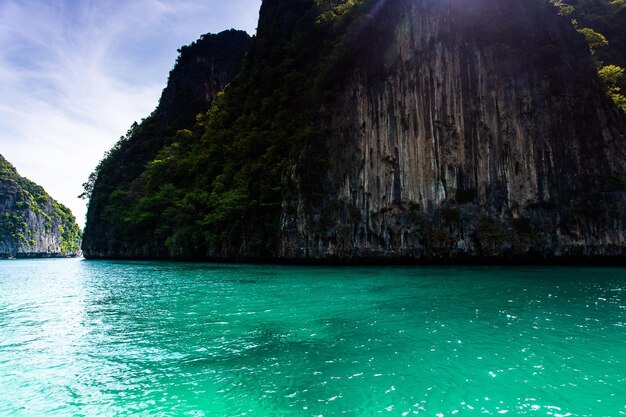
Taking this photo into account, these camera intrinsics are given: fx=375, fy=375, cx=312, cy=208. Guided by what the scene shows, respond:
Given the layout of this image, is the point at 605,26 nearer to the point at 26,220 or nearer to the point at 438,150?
the point at 438,150

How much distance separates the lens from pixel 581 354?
669 cm

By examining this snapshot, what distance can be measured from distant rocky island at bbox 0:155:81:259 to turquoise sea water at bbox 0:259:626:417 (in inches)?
4020

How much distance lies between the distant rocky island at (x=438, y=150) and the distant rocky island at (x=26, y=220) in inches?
3176

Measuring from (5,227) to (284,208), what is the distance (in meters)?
93.3

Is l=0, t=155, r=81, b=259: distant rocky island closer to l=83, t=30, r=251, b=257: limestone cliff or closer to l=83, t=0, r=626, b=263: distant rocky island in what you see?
l=83, t=30, r=251, b=257: limestone cliff

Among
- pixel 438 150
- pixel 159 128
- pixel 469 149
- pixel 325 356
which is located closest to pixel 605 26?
pixel 469 149

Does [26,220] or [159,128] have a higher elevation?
[159,128]

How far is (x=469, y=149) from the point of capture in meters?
27.4

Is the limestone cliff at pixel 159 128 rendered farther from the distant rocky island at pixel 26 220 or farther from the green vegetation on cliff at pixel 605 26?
the green vegetation on cliff at pixel 605 26

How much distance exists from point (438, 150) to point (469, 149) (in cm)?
216

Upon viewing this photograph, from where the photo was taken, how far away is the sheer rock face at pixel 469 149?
25.7 metres

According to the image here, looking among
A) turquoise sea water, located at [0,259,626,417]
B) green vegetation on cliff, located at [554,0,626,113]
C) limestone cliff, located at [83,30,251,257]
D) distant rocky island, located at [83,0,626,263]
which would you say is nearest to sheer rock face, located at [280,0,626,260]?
distant rocky island, located at [83,0,626,263]

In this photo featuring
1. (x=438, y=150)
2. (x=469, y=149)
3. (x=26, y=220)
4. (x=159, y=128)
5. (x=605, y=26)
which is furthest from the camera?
(x=26, y=220)

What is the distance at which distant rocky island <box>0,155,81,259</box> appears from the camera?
92062 mm
